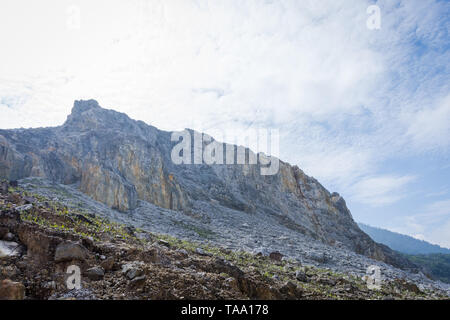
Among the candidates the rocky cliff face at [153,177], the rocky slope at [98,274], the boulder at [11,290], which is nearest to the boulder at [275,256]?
the rocky slope at [98,274]

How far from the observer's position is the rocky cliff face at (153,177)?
32875 millimetres

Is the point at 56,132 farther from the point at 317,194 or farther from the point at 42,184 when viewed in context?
the point at 317,194

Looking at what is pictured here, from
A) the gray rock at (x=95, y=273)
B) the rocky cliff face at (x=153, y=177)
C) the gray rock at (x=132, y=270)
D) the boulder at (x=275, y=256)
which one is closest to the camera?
the gray rock at (x=95, y=273)

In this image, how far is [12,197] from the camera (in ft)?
50.8

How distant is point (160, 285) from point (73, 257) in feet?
8.19

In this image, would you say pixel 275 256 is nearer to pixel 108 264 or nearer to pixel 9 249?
pixel 108 264

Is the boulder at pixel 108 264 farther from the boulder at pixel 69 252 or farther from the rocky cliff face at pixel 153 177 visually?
the rocky cliff face at pixel 153 177

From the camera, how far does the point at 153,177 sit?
→ 134ft

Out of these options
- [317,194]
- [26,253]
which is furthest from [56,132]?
[317,194]

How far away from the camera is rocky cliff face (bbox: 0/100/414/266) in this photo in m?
32.9

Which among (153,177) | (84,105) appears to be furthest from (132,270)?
(84,105)

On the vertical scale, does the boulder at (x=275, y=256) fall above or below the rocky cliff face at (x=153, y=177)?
below

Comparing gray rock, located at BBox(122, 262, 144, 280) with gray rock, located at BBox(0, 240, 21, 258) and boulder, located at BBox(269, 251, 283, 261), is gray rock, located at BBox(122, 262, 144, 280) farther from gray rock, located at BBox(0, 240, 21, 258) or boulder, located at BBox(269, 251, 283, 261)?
boulder, located at BBox(269, 251, 283, 261)
